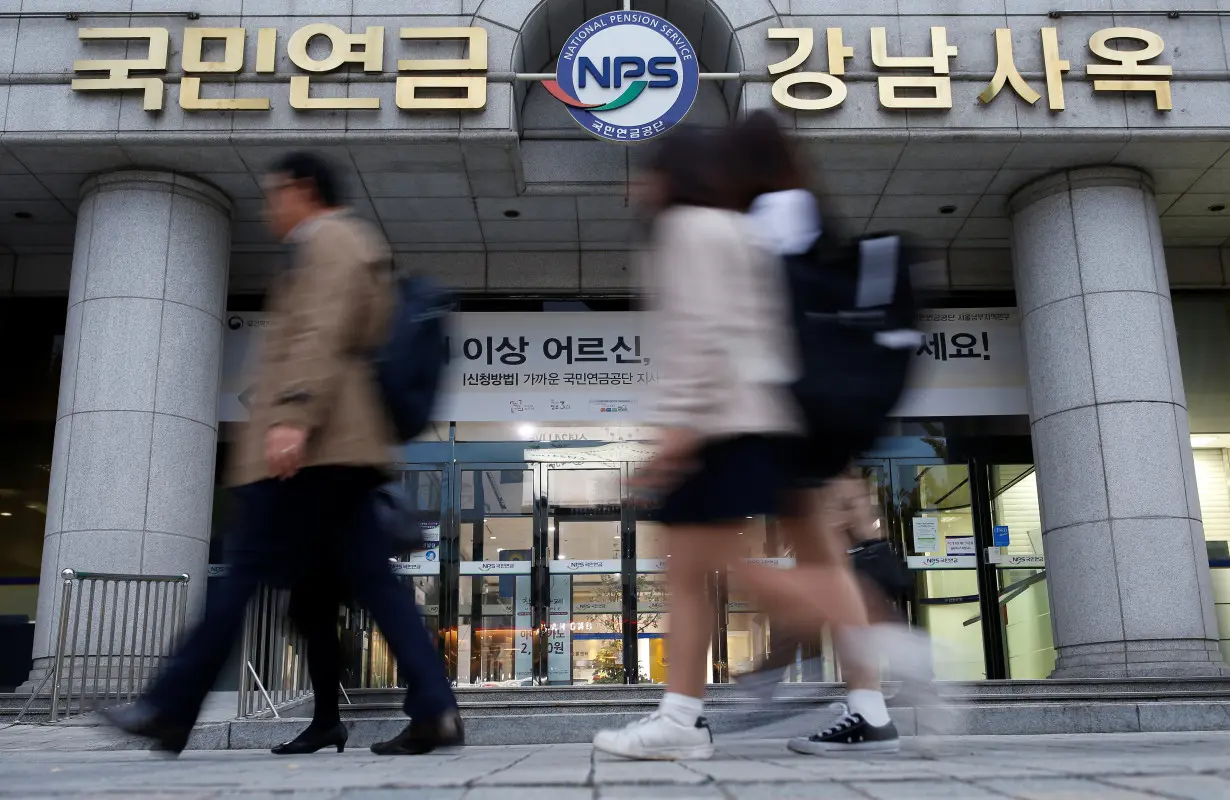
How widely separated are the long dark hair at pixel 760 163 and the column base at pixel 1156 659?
7795 millimetres

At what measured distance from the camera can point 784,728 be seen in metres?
3.77

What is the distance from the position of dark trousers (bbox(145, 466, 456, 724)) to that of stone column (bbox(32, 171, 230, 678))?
6.91m

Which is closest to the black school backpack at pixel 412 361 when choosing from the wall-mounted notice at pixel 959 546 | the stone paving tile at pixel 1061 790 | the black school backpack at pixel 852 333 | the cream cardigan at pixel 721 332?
the cream cardigan at pixel 721 332

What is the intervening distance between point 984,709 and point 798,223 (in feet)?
15.3

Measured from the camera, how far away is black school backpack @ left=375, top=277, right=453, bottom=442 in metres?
3.62

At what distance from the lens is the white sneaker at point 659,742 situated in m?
2.91

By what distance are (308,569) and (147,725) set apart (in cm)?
63

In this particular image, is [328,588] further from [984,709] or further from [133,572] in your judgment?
[133,572]

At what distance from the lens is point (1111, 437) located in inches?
398

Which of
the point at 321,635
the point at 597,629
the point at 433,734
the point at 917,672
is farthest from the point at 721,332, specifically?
the point at 597,629

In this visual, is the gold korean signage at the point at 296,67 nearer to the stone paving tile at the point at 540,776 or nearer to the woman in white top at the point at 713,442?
the woman in white top at the point at 713,442

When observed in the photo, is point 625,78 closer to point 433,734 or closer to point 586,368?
point 586,368

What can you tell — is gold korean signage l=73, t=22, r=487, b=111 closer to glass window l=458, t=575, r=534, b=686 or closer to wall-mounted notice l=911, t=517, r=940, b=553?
glass window l=458, t=575, r=534, b=686

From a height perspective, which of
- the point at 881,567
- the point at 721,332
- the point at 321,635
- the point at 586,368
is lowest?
the point at 321,635
